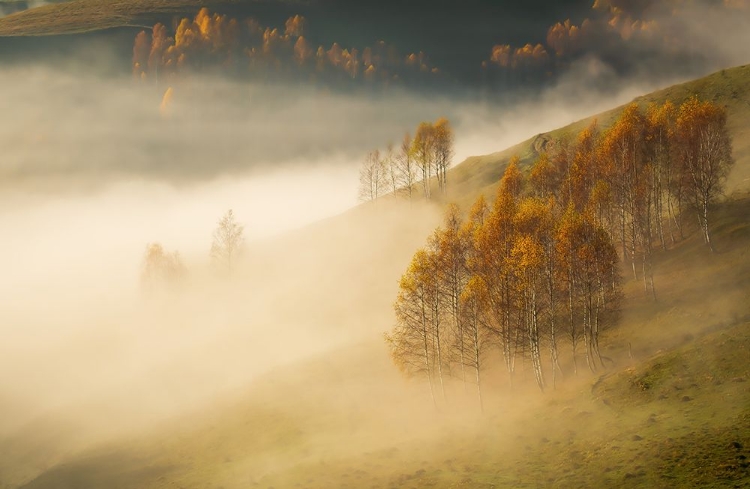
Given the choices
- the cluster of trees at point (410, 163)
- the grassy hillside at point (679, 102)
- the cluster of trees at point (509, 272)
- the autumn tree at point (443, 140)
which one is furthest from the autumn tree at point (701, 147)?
the cluster of trees at point (410, 163)

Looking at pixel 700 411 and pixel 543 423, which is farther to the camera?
pixel 543 423

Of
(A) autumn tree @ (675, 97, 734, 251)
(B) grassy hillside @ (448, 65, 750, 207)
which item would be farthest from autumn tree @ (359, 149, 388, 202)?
(A) autumn tree @ (675, 97, 734, 251)

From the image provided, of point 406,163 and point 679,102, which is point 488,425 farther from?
point 679,102

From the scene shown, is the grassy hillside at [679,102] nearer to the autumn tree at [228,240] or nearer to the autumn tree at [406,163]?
the autumn tree at [406,163]

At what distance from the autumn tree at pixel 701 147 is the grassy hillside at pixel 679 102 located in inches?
587

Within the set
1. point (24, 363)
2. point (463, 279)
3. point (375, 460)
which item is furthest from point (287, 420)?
point (24, 363)

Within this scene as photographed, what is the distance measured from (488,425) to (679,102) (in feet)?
367

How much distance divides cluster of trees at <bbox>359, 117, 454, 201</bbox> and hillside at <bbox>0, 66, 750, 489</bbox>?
5570 cm

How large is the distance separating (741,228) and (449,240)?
140 ft

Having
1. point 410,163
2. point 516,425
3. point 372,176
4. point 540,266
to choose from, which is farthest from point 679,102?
point 516,425

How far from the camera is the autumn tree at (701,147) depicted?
59219 mm

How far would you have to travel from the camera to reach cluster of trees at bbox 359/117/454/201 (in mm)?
118562

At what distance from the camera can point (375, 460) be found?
124ft

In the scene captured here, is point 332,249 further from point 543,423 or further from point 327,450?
point 543,423
